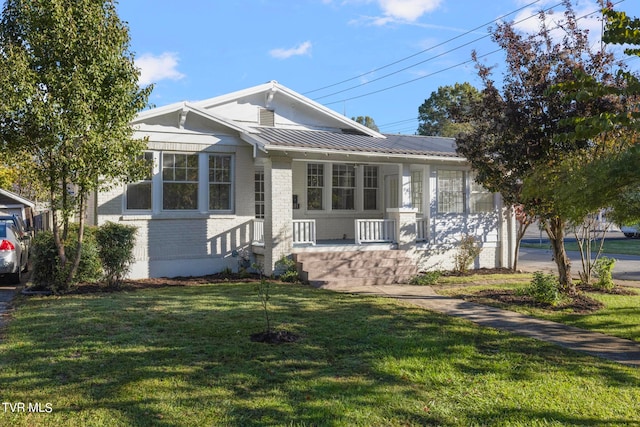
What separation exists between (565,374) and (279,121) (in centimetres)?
1232

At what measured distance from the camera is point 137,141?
38.0 feet

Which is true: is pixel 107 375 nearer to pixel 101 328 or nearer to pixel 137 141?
pixel 101 328

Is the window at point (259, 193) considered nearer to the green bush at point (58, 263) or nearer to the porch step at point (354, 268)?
the porch step at point (354, 268)

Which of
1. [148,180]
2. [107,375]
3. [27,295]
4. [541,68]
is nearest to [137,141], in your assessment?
[148,180]

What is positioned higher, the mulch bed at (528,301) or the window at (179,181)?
the window at (179,181)

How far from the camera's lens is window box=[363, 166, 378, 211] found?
1828 cm

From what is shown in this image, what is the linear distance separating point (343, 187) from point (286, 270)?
510cm

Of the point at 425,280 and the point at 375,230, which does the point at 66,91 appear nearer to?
the point at 375,230

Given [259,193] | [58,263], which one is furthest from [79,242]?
[259,193]

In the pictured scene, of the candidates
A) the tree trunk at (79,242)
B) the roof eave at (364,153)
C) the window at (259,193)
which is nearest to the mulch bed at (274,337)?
the tree trunk at (79,242)

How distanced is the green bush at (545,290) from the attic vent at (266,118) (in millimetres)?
9155

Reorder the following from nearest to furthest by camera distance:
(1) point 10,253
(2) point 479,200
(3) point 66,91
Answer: (3) point 66,91
(1) point 10,253
(2) point 479,200

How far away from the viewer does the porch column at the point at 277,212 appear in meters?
13.7

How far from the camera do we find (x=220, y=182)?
1456 cm
